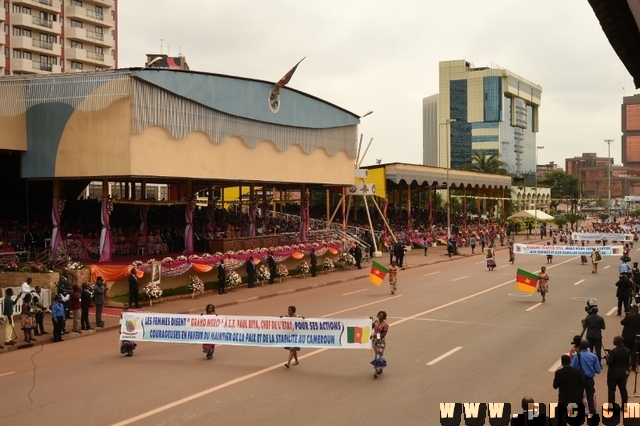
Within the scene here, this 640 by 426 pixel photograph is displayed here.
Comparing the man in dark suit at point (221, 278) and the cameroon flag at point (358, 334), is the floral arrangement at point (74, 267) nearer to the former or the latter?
the man in dark suit at point (221, 278)

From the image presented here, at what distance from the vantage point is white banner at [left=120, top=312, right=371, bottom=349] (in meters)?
→ 16.0

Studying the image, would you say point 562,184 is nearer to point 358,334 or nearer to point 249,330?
point 358,334

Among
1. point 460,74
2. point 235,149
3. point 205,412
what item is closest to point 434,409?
point 205,412

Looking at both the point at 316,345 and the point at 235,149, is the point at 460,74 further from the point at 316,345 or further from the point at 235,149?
the point at 316,345

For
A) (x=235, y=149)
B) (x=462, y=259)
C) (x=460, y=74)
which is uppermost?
(x=460, y=74)

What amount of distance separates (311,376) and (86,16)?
61925 millimetres

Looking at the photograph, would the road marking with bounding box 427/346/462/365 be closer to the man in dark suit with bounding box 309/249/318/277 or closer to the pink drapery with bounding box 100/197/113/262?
the pink drapery with bounding box 100/197/113/262

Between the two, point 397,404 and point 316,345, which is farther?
point 316,345

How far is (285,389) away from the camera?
13.9m

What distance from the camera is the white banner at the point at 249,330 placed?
16047mm

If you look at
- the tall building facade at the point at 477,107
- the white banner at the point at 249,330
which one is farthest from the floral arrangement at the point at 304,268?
the tall building facade at the point at 477,107

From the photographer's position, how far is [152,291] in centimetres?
2739

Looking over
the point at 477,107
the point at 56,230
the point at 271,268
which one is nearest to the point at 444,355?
the point at 271,268

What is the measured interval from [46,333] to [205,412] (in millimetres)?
11108
